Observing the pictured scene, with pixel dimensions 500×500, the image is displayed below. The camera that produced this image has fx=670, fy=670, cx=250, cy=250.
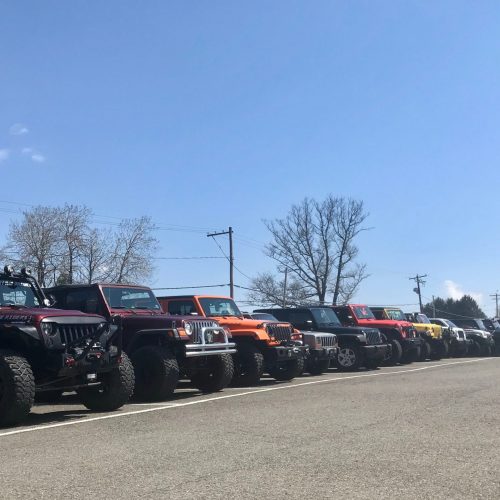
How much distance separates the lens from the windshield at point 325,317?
2052 cm

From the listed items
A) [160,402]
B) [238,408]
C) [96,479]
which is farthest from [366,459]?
[160,402]

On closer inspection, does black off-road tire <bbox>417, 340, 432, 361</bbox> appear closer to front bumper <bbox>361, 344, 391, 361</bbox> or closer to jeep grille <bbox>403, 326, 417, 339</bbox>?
jeep grille <bbox>403, 326, 417, 339</bbox>

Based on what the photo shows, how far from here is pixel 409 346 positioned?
23953 millimetres

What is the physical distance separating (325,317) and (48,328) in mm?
12786

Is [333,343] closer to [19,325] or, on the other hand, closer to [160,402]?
[160,402]

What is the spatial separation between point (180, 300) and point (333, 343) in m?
5.33

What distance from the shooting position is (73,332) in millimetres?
9734

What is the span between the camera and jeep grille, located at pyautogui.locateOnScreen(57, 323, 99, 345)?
9547 mm

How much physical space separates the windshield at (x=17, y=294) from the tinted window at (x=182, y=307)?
5121 mm

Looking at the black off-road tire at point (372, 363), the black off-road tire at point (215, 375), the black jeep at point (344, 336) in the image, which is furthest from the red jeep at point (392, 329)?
the black off-road tire at point (215, 375)

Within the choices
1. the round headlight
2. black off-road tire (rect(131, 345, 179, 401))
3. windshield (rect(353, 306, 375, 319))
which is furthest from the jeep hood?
windshield (rect(353, 306, 375, 319))

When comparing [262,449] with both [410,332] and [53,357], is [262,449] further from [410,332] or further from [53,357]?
[410,332]

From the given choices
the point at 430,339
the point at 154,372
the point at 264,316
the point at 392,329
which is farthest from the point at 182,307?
the point at 430,339

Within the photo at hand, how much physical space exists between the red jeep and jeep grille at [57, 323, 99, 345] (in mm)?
14401
